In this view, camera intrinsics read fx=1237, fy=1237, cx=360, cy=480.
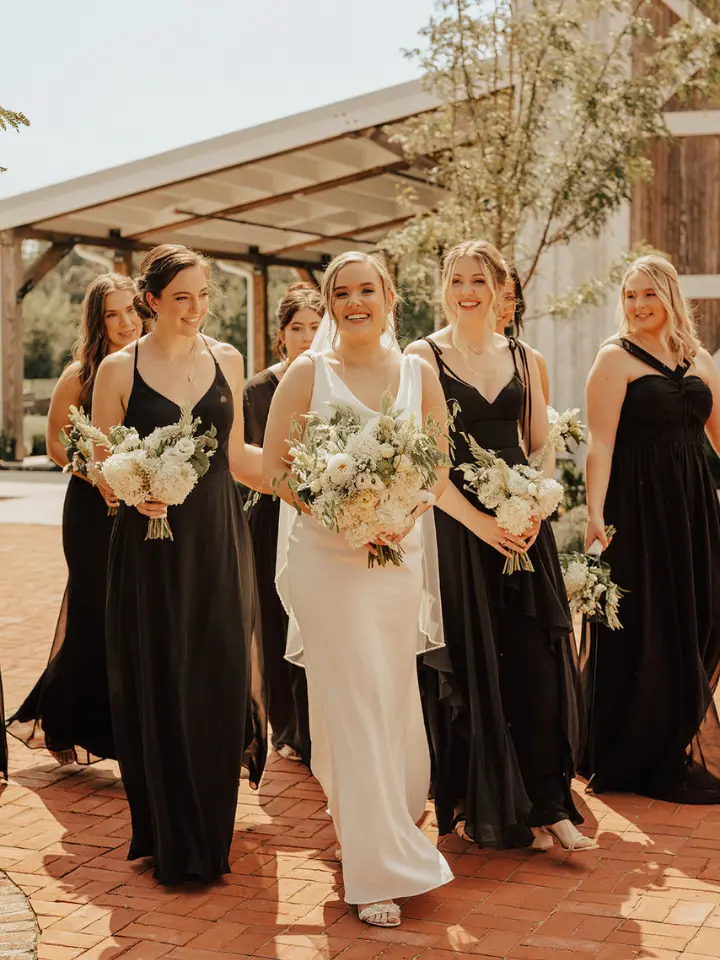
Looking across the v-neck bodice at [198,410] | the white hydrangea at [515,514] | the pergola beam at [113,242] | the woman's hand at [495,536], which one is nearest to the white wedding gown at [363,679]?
the white hydrangea at [515,514]

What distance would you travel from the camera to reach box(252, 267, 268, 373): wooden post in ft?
93.2

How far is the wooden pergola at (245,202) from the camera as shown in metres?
18.3

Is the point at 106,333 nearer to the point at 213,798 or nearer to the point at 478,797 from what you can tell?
the point at 213,798

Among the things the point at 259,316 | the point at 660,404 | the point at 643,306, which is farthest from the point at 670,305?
the point at 259,316

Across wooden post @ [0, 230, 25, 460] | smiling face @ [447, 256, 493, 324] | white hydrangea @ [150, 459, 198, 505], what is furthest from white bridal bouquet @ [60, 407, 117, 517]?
wooden post @ [0, 230, 25, 460]

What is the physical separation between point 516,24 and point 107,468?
9.31 metres

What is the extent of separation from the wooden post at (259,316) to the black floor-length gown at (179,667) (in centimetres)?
2313

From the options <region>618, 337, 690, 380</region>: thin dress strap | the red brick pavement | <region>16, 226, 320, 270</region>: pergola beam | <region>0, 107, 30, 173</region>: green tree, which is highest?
<region>16, 226, 320, 270</region>: pergola beam

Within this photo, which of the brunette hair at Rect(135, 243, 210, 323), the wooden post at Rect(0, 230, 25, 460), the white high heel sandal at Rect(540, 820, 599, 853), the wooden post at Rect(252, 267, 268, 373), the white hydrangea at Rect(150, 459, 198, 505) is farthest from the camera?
the wooden post at Rect(252, 267, 268, 373)

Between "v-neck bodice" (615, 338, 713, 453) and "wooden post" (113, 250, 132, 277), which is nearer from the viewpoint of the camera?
"v-neck bodice" (615, 338, 713, 453)

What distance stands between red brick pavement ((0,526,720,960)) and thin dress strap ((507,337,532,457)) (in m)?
1.71

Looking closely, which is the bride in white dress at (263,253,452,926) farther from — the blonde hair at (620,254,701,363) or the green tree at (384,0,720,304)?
the green tree at (384,0,720,304)

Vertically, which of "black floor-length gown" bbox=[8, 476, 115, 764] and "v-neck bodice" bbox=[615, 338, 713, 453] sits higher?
"v-neck bodice" bbox=[615, 338, 713, 453]

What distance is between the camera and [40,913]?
4.40 metres
